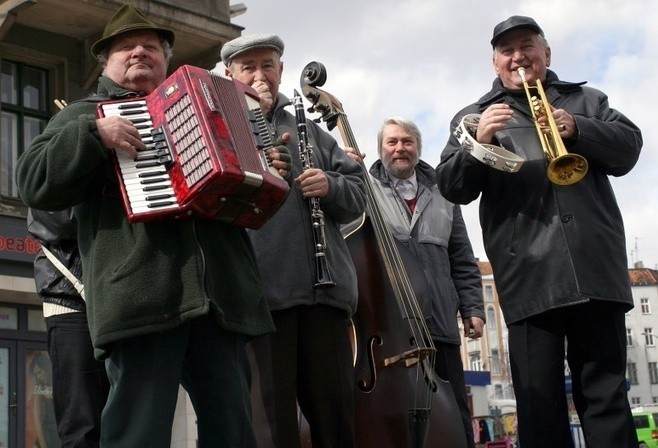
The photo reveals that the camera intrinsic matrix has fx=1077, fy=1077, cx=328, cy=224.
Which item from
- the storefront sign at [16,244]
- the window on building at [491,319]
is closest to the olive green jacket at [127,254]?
the storefront sign at [16,244]

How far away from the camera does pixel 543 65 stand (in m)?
5.16

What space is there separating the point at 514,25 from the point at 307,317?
5.55 ft

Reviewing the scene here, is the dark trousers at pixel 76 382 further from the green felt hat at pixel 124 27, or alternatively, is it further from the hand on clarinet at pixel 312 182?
the green felt hat at pixel 124 27

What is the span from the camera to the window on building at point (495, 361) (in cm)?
9575

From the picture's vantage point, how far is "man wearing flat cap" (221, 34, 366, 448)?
15.5ft

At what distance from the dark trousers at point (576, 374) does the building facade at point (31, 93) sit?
11.8 m

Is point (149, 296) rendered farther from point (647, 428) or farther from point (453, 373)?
point (647, 428)

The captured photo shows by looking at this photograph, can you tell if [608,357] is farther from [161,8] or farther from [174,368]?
[161,8]

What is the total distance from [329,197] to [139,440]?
5.32 ft

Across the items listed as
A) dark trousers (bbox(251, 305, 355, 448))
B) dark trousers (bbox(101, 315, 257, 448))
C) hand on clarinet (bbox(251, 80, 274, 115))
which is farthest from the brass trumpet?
dark trousers (bbox(101, 315, 257, 448))

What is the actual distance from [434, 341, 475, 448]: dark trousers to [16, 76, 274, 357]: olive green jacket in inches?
98.7

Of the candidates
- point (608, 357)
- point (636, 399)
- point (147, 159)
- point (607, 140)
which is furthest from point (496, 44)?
point (636, 399)

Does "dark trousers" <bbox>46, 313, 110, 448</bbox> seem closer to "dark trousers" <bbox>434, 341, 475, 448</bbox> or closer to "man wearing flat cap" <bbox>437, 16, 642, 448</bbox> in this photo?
"man wearing flat cap" <bbox>437, 16, 642, 448</bbox>

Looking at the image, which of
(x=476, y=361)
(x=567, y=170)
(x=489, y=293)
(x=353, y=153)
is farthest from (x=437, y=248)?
(x=489, y=293)
